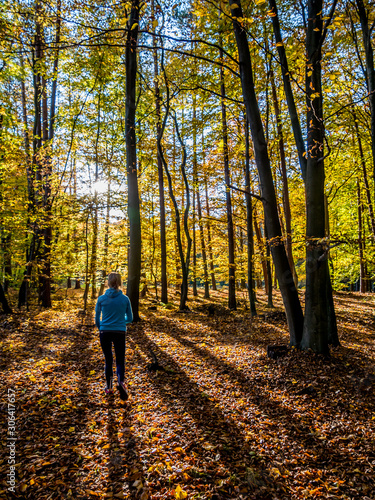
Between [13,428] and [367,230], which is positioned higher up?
[367,230]

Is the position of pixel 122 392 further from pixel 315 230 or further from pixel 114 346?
pixel 315 230

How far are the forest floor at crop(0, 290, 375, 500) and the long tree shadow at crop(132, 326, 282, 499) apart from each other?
0.05ft

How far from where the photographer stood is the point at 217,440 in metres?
3.33

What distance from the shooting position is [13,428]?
3354 millimetres

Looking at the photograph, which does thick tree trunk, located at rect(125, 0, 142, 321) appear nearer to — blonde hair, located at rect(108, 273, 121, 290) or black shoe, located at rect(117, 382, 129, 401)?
blonde hair, located at rect(108, 273, 121, 290)

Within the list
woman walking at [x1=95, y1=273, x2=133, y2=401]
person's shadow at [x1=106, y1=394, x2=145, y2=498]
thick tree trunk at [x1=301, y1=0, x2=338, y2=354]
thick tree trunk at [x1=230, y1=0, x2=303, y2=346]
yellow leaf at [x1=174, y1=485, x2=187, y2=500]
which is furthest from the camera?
thick tree trunk at [x1=230, y1=0, x2=303, y2=346]

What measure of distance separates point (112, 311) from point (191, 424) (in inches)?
79.8

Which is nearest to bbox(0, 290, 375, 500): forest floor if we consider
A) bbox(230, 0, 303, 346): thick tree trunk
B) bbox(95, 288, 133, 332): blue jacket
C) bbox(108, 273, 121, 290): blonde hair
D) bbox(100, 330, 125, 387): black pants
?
bbox(100, 330, 125, 387): black pants

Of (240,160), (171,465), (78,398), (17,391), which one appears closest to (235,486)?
(171,465)

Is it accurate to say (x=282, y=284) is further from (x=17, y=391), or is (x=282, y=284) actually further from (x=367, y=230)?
(x=367, y=230)

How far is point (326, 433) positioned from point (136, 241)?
753 cm

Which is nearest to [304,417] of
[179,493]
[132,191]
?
[179,493]

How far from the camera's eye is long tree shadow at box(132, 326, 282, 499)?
8.83 ft

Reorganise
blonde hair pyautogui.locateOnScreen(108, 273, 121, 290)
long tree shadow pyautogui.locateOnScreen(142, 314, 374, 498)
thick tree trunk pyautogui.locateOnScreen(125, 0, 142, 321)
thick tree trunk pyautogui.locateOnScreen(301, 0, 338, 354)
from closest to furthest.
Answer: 1. long tree shadow pyautogui.locateOnScreen(142, 314, 374, 498)
2. blonde hair pyautogui.locateOnScreen(108, 273, 121, 290)
3. thick tree trunk pyautogui.locateOnScreen(301, 0, 338, 354)
4. thick tree trunk pyautogui.locateOnScreen(125, 0, 142, 321)
